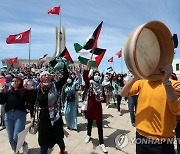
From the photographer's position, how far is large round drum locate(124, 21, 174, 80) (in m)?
2.13

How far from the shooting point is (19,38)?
12.0 meters

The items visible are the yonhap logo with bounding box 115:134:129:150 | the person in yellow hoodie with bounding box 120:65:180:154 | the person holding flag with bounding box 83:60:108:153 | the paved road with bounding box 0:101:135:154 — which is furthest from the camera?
the yonhap logo with bounding box 115:134:129:150

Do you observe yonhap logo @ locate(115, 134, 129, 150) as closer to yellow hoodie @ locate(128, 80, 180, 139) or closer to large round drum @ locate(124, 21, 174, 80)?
yellow hoodie @ locate(128, 80, 180, 139)

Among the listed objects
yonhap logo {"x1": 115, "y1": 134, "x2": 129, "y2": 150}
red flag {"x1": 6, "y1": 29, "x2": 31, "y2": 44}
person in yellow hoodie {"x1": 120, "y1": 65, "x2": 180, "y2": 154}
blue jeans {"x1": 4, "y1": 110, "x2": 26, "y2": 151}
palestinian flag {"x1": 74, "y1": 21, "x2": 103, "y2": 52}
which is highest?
red flag {"x1": 6, "y1": 29, "x2": 31, "y2": 44}

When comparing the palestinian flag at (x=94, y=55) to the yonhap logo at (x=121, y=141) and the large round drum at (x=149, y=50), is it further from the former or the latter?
the large round drum at (x=149, y=50)

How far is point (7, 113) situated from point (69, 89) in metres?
2.87

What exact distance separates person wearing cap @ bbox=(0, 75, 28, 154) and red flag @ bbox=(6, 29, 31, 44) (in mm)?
7523

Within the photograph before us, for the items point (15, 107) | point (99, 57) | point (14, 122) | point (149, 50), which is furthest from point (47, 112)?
point (149, 50)

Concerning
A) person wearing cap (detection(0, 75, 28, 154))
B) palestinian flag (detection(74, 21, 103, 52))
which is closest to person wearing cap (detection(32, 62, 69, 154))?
person wearing cap (detection(0, 75, 28, 154))

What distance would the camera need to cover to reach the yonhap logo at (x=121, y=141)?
18.5 ft

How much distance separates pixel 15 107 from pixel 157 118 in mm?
3045

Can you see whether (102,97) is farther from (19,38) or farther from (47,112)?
(19,38)

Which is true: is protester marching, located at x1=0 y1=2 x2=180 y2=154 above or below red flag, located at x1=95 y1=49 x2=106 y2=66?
below

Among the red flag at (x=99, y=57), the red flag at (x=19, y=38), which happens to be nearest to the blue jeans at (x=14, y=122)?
the red flag at (x=99, y=57)
